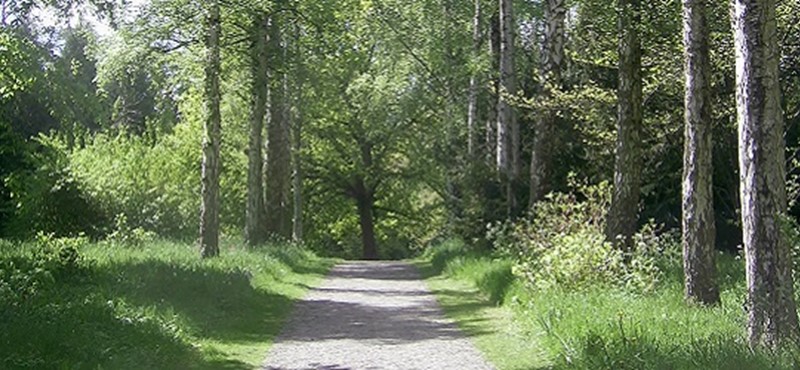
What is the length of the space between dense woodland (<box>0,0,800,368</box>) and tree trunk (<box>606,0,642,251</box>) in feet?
0.12

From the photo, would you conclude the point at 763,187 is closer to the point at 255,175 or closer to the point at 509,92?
the point at 509,92

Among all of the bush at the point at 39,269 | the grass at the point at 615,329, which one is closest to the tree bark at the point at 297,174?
the bush at the point at 39,269

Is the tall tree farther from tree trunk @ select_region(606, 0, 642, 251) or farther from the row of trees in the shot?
tree trunk @ select_region(606, 0, 642, 251)

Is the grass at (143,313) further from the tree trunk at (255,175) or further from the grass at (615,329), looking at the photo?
the tree trunk at (255,175)

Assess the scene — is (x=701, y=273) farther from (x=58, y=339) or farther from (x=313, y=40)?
(x=313, y=40)

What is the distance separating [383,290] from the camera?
23.5m

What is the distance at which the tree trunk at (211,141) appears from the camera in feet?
67.5

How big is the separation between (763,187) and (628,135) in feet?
26.6

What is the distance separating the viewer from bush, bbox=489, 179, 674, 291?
1461cm

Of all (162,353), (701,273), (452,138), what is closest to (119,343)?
Answer: (162,353)

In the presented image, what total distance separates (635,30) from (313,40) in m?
10.9

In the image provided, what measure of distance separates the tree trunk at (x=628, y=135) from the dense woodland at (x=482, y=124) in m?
0.04

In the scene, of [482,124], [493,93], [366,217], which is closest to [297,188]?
[482,124]

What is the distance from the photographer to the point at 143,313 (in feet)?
42.0
